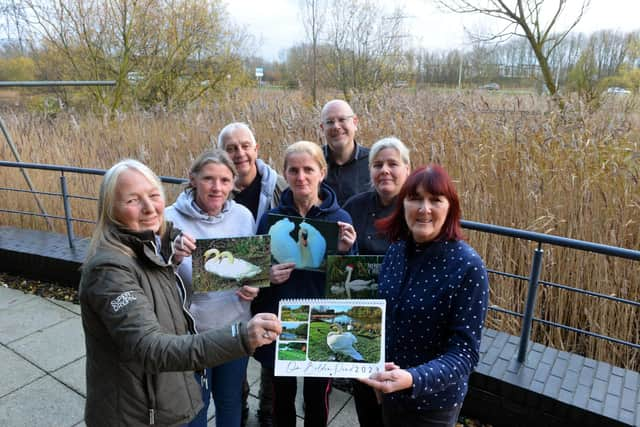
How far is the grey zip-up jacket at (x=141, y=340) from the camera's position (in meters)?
1.23

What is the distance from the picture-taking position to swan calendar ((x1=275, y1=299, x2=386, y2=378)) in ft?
4.52

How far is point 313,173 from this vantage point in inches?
74.7

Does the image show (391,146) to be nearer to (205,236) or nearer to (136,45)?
(205,236)

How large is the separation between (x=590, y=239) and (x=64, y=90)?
41.9 feet

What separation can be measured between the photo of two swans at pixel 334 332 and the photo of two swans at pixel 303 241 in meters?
0.33

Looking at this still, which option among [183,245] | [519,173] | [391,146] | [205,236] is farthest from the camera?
[519,173]

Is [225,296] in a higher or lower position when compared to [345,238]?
lower

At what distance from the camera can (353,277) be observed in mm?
1725

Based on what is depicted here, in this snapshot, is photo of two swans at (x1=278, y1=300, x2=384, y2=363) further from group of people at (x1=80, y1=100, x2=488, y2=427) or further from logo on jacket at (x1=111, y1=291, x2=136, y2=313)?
logo on jacket at (x1=111, y1=291, x2=136, y2=313)

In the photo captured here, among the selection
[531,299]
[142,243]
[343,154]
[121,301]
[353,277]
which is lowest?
[531,299]

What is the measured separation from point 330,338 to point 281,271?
44 centimetres

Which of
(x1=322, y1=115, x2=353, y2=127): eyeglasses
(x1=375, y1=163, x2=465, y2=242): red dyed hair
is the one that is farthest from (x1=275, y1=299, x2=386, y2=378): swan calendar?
(x1=322, y1=115, x2=353, y2=127): eyeglasses

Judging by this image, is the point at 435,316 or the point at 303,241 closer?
the point at 435,316

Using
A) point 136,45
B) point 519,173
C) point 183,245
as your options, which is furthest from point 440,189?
point 136,45
